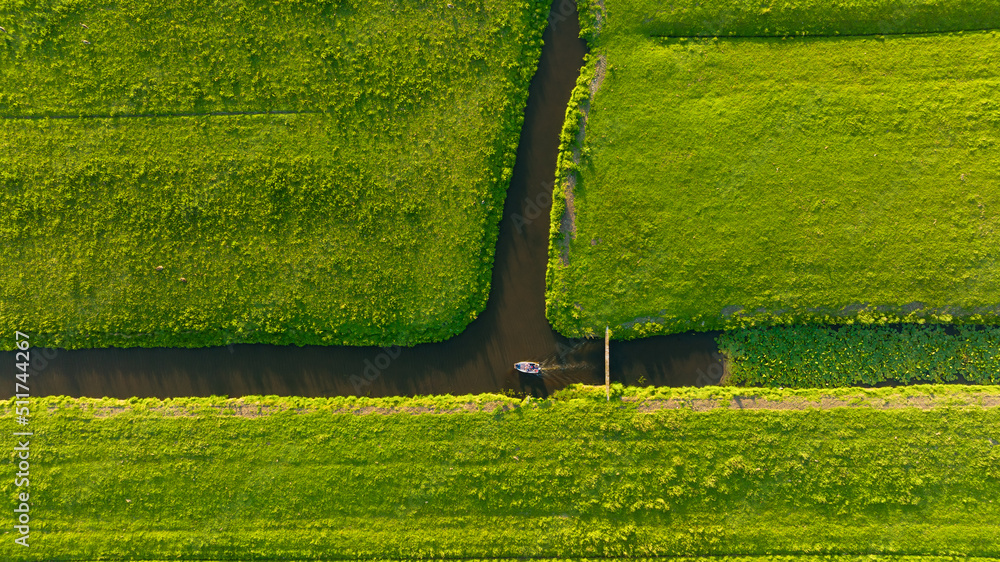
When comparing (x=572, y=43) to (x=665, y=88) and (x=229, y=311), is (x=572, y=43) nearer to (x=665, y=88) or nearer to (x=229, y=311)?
(x=665, y=88)

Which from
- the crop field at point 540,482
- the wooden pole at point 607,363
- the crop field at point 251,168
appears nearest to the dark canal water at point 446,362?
the wooden pole at point 607,363

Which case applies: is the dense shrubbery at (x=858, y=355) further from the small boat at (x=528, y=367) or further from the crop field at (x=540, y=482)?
the small boat at (x=528, y=367)

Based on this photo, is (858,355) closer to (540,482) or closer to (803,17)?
(540,482)

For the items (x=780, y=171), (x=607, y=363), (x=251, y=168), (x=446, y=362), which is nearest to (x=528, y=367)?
(x=607, y=363)

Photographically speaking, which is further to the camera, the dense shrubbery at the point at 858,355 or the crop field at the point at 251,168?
the crop field at the point at 251,168

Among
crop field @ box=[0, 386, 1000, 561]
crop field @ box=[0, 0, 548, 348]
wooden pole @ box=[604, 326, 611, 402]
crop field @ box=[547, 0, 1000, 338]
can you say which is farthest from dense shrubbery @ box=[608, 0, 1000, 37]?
crop field @ box=[0, 386, 1000, 561]

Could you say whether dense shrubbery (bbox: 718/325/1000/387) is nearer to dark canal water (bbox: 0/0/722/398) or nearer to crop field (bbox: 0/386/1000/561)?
crop field (bbox: 0/386/1000/561)
